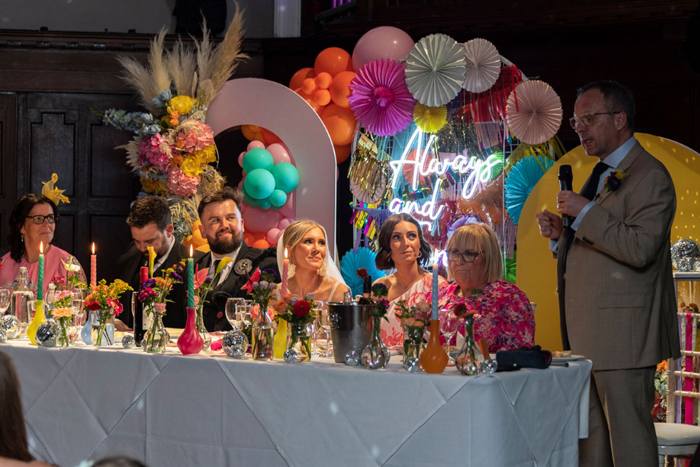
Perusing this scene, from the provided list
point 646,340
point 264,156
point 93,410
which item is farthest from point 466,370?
point 264,156

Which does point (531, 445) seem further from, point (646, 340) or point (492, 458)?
point (646, 340)

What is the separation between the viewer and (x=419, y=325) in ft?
8.11

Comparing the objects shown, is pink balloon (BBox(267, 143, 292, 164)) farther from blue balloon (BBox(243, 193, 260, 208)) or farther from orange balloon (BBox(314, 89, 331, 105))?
orange balloon (BBox(314, 89, 331, 105))

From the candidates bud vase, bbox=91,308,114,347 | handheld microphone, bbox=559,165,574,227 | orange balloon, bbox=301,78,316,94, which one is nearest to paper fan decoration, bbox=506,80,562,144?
orange balloon, bbox=301,78,316,94

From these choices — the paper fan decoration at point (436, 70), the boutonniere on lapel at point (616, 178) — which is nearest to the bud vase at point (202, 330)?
the boutonniere on lapel at point (616, 178)

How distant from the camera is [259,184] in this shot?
546 centimetres

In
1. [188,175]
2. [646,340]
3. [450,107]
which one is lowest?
[646,340]

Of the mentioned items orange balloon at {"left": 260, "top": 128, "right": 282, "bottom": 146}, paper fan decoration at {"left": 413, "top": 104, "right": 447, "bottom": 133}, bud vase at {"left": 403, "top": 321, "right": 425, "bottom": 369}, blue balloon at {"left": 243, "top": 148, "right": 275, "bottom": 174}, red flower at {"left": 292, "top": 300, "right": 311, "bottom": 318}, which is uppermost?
paper fan decoration at {"left": 413, "top": 104, "right": 447, "bottom": 133}

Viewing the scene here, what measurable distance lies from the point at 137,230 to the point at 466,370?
2.65 meters

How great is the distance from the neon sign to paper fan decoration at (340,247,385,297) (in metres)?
0.35

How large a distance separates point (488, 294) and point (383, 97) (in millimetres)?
2548

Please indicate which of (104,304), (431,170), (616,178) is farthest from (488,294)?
(431,170)

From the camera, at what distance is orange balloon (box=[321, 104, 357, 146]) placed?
225 inches

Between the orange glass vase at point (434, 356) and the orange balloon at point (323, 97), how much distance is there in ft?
11.8
